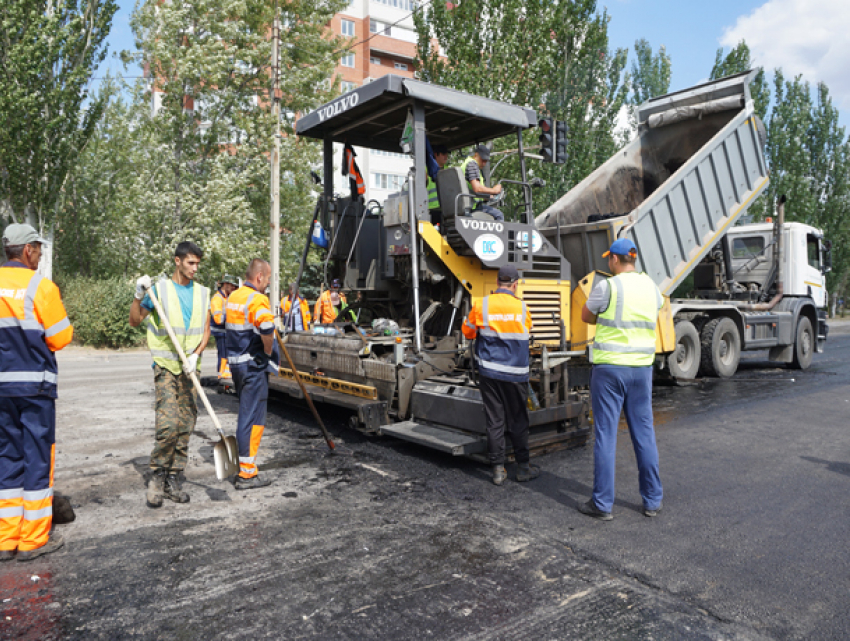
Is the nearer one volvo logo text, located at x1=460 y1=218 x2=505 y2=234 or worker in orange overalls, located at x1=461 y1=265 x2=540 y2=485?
worker in orange overalls, located at x1=461 y1=265 x2=540 y2=485

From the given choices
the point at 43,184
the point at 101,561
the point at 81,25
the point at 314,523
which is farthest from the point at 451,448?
the point at 81,25

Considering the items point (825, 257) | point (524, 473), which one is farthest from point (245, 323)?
point (825, 257)

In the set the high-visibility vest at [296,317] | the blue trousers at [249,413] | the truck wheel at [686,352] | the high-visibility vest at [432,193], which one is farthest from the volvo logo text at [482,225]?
the truck wheel at [686,352]

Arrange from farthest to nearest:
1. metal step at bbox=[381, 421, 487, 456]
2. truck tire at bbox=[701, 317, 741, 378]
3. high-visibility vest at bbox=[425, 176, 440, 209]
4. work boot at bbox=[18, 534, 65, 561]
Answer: truck tire at bbox=[701, 317, 741, 378] < high-visibility vest at bbox=[425, 176, 440, 209] < metal step at bbox=[381, 421, 487, 456] < work boot at bbox=[18, 534, 65, 561]

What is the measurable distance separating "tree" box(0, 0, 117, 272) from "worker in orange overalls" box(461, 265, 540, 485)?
Answer: 16.0 meters

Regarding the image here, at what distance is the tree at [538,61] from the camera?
57.3 ft

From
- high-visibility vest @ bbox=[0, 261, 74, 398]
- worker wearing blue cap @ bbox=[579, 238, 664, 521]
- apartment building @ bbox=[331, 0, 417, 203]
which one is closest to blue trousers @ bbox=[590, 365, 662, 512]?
worker wearing blue cap @ bbox=[579, 238, 664, 521]

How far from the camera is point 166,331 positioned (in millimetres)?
4270

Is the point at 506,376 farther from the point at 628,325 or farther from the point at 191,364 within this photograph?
the point at 191,364

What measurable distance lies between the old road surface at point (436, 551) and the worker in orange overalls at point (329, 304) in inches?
81.9

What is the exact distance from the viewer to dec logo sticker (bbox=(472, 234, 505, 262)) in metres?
5.91

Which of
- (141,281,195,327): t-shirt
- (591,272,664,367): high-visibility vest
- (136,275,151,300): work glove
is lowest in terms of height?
(591,272,664,367): high-visibility vest

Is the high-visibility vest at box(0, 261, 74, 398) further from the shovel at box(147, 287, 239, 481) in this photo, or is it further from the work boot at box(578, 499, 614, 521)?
the work boot at box(578, 499, 614, 521)

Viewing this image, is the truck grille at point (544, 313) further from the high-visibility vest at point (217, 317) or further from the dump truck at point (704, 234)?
the high-visibility vest at point (217, 317)
